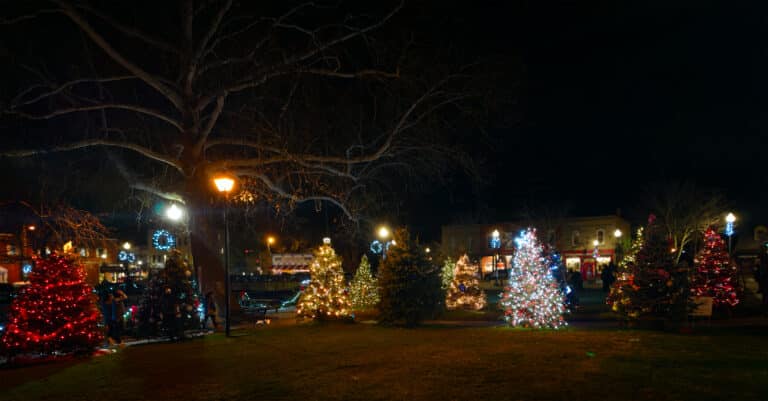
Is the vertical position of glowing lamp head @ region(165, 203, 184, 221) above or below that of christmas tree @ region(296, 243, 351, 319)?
above

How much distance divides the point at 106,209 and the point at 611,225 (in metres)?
55.5

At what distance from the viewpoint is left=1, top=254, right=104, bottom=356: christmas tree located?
40.3 ft

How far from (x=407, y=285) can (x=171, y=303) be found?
268 inches

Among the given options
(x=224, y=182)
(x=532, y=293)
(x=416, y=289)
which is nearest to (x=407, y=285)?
(x=416, y=289)

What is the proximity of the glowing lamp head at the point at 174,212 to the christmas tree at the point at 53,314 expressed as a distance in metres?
9.21

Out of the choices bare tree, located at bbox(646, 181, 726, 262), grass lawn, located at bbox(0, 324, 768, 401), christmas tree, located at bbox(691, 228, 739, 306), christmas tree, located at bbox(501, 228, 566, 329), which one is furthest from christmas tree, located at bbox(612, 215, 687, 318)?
bare tree, located at bbox(646, 181, 726, 262)

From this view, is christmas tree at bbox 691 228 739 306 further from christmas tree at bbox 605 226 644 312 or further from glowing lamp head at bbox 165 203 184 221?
glowing lamp head at bbox 165 203 184 221

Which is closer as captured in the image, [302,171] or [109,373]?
[109,373]

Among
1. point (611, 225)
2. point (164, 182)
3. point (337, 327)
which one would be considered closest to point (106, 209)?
point (164, 182)

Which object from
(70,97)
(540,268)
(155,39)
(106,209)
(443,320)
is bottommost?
(443,320)

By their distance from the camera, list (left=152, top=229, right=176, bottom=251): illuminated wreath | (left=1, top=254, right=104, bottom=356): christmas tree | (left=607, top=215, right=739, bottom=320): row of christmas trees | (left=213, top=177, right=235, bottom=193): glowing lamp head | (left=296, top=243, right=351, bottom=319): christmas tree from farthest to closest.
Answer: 1. (left=152, top=229, right=176, bottom=251): illuminated wreath
2. (left=296, top=243, right=351, bottom=319): christmas tree
3. (left=607, top=215, right=739, bottom=320): row of christmas trees
4. (left=213, top=177, right=235, bottom=193): glowing lamp head
5. (left=1, top=254, right=104, bottom=356): christmas tree

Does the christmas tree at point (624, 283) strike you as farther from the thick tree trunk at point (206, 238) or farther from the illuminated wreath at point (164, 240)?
the illuminated wreath at point (164, 240)

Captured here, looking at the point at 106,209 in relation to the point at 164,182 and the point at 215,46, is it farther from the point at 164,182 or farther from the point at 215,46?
the point at 215,46

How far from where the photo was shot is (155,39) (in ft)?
60.6
